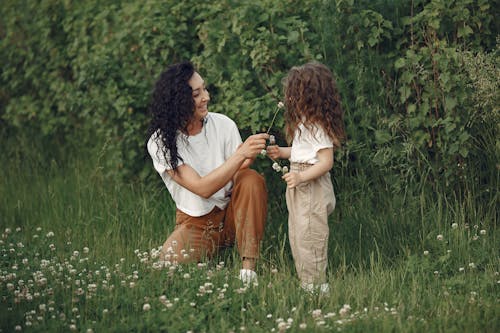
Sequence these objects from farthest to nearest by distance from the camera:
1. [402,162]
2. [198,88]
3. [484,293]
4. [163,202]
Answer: [163,202] → [402,162] → [198,88] → [484,293]

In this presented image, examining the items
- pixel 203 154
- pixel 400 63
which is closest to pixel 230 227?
pixel 203 154

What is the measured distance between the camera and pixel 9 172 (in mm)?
7645

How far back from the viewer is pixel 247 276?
490cm

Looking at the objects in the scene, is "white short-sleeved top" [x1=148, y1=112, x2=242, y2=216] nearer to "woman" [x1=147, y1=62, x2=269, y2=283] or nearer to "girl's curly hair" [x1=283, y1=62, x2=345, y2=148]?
"woman" [x1=147, y1=62, x2=269, y2=283]

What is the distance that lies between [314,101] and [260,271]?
43.1 inches

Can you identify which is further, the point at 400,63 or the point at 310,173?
the point at 400,63

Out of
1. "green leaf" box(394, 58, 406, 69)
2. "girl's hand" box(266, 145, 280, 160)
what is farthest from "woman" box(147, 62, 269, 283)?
"green leaf" box(394, 58, 406, 69)

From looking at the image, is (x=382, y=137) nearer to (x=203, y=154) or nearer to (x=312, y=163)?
(x=312, y=163)

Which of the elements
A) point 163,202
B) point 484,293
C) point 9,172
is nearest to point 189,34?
point 163,202

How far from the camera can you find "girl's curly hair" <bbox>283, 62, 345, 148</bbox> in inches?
192

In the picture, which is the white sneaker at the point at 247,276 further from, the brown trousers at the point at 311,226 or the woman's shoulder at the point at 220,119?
the woman's shoulder at the point at 220,119

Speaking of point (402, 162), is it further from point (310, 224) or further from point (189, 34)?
point (189, 34)

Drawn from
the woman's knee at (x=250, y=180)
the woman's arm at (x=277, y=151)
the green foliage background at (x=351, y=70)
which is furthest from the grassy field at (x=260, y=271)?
the woman's arm at (x=277, y=151)

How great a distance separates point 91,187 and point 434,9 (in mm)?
2968
